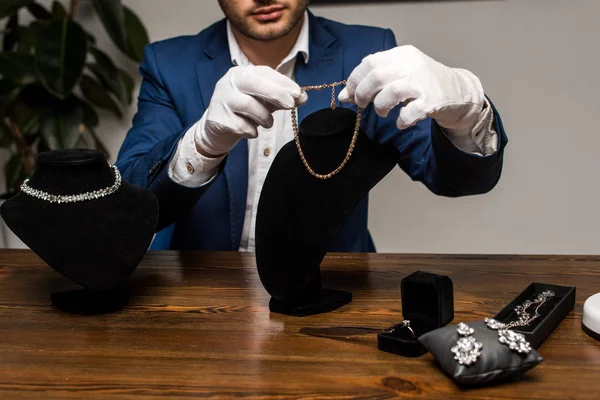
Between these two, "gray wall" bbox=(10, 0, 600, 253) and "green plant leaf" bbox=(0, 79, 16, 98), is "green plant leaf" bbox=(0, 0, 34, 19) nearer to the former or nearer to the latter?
"green plant leaf" bbox=(0, 79, 16, 98)

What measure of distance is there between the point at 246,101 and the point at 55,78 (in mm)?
1225

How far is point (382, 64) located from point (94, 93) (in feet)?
5.54

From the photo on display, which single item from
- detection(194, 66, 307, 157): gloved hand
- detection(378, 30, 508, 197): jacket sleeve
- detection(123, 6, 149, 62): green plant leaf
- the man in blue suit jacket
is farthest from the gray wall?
detection(194, 66, 307, 157): gloved hand

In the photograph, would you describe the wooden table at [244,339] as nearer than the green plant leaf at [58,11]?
Yes

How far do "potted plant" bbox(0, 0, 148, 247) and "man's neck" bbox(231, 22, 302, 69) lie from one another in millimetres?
748

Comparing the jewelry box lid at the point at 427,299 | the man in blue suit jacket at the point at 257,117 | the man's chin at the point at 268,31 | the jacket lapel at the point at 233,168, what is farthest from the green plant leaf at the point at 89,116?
the jewelry box lid at the point at 427,299

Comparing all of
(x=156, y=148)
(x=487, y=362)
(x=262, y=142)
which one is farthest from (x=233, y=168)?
(x=487, y=362)

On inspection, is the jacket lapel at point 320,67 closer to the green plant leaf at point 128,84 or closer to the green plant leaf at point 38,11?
the green plant leaf at point 128,84

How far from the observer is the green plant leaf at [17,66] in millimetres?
2270

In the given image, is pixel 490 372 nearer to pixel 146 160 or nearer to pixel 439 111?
pixel 439 111

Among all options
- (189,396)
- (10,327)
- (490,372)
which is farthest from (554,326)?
(10,327)

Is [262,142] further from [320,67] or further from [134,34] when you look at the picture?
[134,34]

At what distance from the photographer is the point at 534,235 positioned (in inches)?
99.1

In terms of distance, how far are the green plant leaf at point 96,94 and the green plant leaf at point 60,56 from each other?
30cm
